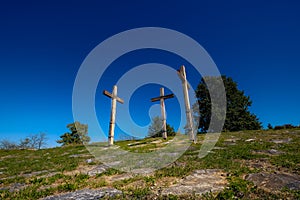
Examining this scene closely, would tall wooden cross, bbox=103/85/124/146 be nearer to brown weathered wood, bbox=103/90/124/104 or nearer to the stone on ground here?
brown weathered wood, bbox=103/90/124/104

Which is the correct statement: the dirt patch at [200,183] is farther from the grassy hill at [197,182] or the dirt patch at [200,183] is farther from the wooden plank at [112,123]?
the wooden plank at [112,123]

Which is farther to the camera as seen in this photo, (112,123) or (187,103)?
(112,123)

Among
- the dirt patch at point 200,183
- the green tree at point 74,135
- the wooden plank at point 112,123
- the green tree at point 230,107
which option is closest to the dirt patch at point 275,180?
the dirt patch at point 200,183

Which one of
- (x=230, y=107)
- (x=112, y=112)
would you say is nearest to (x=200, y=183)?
(x=112, y=112)

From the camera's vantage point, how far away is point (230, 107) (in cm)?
4972

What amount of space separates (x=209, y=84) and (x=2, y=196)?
52.9m

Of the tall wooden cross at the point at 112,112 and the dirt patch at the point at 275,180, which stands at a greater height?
the tall wooden cross at the point at 112,112

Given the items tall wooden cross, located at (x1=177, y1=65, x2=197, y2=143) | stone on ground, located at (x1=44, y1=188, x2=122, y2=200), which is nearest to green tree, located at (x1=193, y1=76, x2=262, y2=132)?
tall wooden cross, located at (x1=177, y1=65, x2=197, y2=143)

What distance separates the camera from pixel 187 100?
57.6ft

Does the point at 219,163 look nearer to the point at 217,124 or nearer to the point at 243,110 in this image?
the point at 217,124

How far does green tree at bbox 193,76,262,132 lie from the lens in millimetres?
47719

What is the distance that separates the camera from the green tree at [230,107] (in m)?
47.7

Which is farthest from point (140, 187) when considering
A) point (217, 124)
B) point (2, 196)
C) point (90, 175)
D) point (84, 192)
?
point (217, 124)

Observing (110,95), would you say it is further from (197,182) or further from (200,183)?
(200,183)
